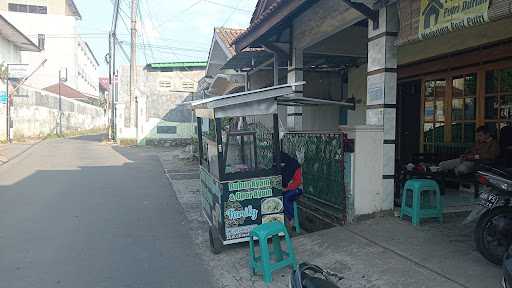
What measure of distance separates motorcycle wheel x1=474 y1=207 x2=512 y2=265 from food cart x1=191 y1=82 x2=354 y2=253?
241cm

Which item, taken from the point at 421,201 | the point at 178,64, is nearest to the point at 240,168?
the point at 421,201

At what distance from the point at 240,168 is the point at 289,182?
82 centimetres

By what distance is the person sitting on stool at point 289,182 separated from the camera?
6199mm

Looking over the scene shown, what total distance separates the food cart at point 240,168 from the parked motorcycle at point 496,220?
2.39 meters

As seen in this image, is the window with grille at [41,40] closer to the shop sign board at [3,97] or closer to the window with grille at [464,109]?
the shop sign board at [3,97]

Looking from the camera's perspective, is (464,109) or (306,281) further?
(464,109)

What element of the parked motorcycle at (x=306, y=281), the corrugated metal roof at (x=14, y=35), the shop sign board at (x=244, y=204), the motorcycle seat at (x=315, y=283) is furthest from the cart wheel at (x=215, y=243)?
the corrugated metal roof at (x=14, y=35)

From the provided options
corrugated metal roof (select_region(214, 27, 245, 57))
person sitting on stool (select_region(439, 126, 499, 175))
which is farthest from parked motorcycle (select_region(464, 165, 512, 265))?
corrugated metal roof (select_region(214, 27, 245, 57))

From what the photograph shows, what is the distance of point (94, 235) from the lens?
22.0 feet

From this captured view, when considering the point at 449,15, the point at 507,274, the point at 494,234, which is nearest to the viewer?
the point at 507,274

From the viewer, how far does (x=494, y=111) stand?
796 centimetres

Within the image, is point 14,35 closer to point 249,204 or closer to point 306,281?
point 249,204

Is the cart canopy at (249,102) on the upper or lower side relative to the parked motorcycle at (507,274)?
upper

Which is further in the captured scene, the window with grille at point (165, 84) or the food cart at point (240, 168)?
the window with grille at point (165, 84)
